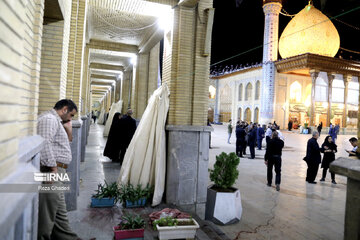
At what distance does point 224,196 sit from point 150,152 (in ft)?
5.42

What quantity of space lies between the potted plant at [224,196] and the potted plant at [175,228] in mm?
1026

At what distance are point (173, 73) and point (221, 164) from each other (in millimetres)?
2070

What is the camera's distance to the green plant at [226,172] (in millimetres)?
4754

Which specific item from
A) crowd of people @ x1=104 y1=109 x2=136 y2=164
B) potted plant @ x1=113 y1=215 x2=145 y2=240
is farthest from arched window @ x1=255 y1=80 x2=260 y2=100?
potted plant @ x1=113 y1=215 x2=145 y2=240

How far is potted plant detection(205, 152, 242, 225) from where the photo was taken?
459 centimetres

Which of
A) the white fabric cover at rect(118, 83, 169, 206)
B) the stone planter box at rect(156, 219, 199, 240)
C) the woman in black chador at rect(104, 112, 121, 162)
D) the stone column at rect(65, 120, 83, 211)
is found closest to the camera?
the stone planter box at rect(156, 219, 199, 240)

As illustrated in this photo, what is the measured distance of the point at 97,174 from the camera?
22.6ft

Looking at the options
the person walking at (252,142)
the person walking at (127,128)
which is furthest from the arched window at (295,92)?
the person walking at (127,128)

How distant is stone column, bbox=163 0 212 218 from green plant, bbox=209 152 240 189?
627mm

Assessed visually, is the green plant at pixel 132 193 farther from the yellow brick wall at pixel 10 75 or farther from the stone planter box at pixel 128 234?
the yellow brick wall at pixel 10 75

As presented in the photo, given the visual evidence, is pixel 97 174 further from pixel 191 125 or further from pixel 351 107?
pixel 351 107

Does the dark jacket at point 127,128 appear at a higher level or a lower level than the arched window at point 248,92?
lower

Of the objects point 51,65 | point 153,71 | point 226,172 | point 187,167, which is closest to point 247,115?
point 153,71

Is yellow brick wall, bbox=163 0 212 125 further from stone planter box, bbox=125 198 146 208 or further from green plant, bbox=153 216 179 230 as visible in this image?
green plant, bbox=153 216 179 230
